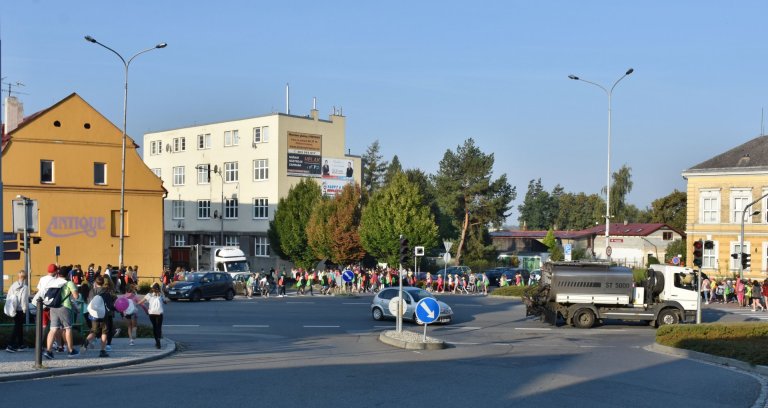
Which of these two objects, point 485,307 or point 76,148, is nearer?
point 485,307

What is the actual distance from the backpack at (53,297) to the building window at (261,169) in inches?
2276

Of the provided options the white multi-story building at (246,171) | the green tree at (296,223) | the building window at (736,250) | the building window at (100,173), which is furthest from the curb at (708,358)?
the white multi-story building at (246,171)

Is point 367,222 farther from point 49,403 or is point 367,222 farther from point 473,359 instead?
point 49,403

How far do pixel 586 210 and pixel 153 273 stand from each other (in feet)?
316

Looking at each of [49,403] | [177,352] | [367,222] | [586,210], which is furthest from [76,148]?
[586,210]

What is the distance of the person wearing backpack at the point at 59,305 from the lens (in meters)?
15.7

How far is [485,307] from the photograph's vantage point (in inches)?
1544

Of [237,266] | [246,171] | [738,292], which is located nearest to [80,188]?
[237,266]

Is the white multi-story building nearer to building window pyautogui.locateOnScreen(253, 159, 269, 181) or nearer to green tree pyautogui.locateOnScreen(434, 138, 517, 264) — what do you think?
building window pyautogui.locateOnScreen(253, 159, 269, 181)

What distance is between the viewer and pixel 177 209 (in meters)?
82.9

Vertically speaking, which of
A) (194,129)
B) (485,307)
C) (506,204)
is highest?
(194,129)

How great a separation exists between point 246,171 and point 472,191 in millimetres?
23462

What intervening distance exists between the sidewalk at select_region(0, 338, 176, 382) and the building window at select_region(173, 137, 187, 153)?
210 ft

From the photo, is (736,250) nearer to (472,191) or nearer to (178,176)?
(472,191)
